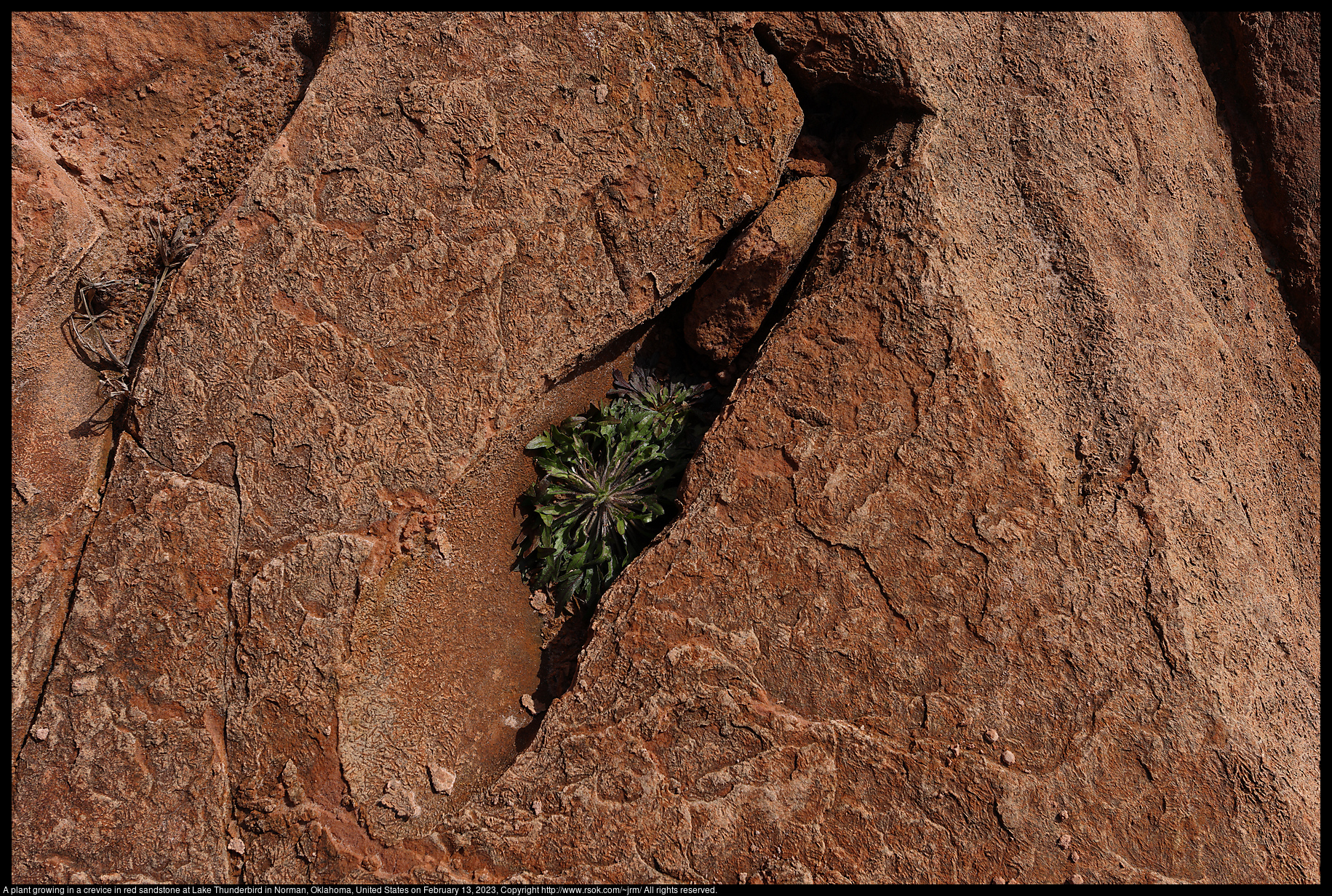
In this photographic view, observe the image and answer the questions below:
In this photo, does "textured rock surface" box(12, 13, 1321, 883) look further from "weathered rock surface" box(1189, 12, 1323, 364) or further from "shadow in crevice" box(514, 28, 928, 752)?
"weathered rock surface" box(1189, 12, 1323, 364)

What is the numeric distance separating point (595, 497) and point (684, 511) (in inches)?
17.7

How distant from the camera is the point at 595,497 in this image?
2.81 metres

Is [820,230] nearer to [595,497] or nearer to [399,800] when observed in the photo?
[595,497]

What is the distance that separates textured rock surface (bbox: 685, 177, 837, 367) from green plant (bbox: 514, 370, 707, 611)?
1.33ft

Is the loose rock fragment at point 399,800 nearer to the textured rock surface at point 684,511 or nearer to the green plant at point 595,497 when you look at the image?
the textured rock surface at point 684,511

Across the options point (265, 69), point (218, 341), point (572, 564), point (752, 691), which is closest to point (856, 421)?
point (752, 691)

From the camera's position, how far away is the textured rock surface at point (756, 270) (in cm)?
264

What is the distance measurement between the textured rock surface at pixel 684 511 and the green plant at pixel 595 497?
13 centimetres

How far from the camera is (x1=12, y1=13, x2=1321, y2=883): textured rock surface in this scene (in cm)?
229

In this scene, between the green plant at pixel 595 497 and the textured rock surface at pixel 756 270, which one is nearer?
the textured rock surface at pixel 756 270

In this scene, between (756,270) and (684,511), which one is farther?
(756,270)

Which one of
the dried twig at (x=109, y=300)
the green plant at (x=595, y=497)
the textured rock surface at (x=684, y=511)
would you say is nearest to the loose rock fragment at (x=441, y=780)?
the textured rock surface at (x=684, y=511)

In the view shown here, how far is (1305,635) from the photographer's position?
2.62 metres

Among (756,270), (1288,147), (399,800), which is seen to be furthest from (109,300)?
(1288,147)
